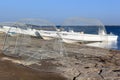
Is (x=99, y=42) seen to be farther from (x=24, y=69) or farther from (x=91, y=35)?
(x=24, y=69)

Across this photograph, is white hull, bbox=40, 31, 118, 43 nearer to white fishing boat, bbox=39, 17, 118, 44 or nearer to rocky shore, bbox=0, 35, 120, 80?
white fishing boat, bbox=39, 17, 118, 44

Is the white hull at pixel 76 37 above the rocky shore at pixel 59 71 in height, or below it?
above

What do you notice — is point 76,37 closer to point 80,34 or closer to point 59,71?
point 80,34

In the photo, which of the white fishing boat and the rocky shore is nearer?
the rocky shore

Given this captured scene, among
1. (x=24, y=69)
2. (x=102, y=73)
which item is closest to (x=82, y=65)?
(x=102, y=73)

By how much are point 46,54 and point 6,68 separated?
167 inches

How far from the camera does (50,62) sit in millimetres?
16312

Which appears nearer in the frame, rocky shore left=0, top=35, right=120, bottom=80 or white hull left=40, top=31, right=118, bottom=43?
rocky shore left=0, top=35, right=120, bottom=80

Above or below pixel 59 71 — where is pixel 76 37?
above

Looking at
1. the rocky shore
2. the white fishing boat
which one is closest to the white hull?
the white fishing boat

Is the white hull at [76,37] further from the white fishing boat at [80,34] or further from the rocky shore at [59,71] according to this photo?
the rocky shore at [59,71]

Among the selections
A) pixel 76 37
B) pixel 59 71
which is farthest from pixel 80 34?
pixel 59 71

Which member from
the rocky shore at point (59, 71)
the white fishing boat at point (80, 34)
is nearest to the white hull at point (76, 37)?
the white fishing boat at point (80, 34)

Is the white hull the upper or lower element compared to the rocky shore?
upper
